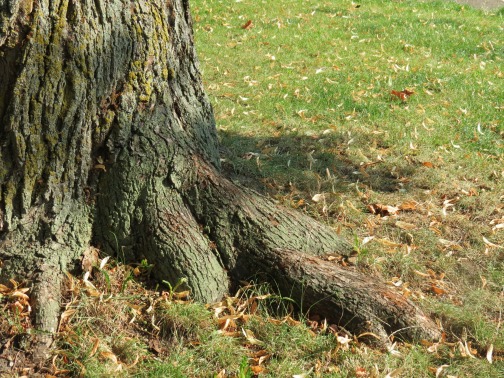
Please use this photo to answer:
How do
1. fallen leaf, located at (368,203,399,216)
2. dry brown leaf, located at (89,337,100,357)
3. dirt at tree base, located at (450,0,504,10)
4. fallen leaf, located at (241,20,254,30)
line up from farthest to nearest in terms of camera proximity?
dirt at tree base, located at (450,0,504,10) < fallen leaf, located at (241,20,254,30) < fallen leaf, located at (368,203,399,216) < dry brown leaf, located at (89,337,100,357)

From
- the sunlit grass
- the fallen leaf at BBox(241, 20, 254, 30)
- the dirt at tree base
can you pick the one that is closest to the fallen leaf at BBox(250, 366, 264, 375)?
the sunlit grass


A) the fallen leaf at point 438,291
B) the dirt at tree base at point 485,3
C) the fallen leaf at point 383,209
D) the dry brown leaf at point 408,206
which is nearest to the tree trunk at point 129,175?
the fallen leaf at point 438,291

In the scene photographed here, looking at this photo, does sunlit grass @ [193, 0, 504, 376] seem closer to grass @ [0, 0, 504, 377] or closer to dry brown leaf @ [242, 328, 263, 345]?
grass @ [0, 0, 504, 377]

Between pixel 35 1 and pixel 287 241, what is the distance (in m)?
1.71

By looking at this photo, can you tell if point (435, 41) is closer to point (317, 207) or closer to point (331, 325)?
point (317, 207)

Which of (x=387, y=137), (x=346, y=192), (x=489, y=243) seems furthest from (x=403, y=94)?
(x=489, y=243)

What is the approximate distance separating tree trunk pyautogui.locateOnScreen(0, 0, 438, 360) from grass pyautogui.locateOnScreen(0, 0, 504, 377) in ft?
0.48

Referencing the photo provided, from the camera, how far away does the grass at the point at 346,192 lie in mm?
3115

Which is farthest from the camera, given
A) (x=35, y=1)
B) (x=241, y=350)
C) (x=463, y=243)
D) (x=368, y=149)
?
(x=368, y=149)

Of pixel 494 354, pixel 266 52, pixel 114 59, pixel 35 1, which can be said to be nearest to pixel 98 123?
pixel 114 59

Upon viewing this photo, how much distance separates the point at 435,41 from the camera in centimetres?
857

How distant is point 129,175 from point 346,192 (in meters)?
1.84

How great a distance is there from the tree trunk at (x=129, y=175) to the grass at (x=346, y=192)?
148 millimetres

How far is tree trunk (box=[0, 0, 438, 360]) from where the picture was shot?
305 centimetres
